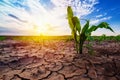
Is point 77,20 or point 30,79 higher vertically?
point 77,20

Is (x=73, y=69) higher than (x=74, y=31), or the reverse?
(x=74, y=31)

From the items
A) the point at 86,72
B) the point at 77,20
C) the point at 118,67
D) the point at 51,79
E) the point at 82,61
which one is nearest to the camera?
the point at 51,79

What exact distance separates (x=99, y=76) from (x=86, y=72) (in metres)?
0.16

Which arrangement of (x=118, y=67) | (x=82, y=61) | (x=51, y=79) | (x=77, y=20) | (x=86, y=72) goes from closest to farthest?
(x=51, y=79), (x=86, y=72), (x=118, y=67), (x=82, y=61), (x=77, y=20)

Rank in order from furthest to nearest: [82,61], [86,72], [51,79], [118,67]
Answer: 1. [82,61]
2. [118,67]
3. [86,72]
4. [51,79]

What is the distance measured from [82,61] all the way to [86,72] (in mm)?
352

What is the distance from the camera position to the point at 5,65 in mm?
2174

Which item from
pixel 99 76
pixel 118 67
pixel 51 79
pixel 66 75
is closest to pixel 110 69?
pixel 118 67

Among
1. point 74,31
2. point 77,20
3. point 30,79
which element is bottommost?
point 30,79

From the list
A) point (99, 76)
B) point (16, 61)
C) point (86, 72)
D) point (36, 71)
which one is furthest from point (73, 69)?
point (16, 61)

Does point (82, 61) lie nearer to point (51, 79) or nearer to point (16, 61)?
point (51, 79)

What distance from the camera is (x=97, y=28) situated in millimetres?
2180

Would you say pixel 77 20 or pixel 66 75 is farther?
pixel 77 20

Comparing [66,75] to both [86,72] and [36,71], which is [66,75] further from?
[36,71]
